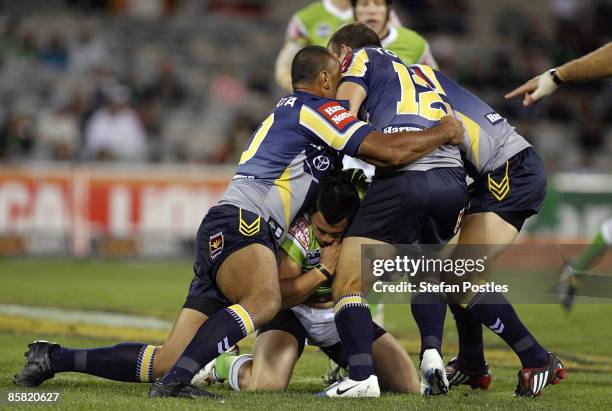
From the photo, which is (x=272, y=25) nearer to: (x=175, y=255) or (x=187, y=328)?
(x=175, y=255)

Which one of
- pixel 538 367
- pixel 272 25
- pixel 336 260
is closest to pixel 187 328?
pixel 336 260

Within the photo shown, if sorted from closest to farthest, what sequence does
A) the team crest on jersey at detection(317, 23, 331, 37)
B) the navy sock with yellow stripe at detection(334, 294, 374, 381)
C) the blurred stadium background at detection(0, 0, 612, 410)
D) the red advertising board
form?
the navy sock with yellow stripe at detection(334, 294, 374, 381), the blurred stadium background at detection(0, 0, 612, 410), the team crest on jersey at detection(317, 23, 331, 37), the red advertising board

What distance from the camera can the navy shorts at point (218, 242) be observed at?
5773mm

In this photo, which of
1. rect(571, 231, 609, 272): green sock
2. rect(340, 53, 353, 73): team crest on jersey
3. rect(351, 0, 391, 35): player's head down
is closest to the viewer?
rect(340, 53, 353, 73): team crest on jersey

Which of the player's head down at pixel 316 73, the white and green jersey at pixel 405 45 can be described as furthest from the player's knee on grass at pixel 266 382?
the white and green jersey at pixel 405 45

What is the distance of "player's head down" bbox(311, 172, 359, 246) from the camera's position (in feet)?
20.1

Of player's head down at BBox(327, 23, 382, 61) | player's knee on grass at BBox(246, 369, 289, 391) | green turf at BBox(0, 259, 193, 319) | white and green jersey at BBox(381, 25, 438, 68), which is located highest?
white and green jersey at BBox(381, 25, 438, 68)

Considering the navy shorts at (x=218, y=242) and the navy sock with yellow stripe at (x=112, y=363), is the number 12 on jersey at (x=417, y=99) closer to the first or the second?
the navy shorts at (x=218, y=242)

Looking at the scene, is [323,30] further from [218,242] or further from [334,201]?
[218,242]

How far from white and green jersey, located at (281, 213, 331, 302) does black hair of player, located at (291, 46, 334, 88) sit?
789 millimetres

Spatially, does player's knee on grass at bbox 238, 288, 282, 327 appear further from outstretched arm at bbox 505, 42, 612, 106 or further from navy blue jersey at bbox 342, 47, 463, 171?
outstretched arm at bbox 505, 42, 612, 106

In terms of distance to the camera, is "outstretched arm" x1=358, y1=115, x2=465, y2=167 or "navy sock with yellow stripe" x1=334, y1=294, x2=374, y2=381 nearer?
"navy sock with yellow stripe" x1=334, y1=294, x2=374, y2=381

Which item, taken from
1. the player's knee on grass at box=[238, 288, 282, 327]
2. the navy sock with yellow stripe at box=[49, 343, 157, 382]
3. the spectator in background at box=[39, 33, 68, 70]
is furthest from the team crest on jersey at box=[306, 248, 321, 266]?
the spectator in background at box=[39, 33, 68, 70]

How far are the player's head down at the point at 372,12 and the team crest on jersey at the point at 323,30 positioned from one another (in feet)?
3.65
